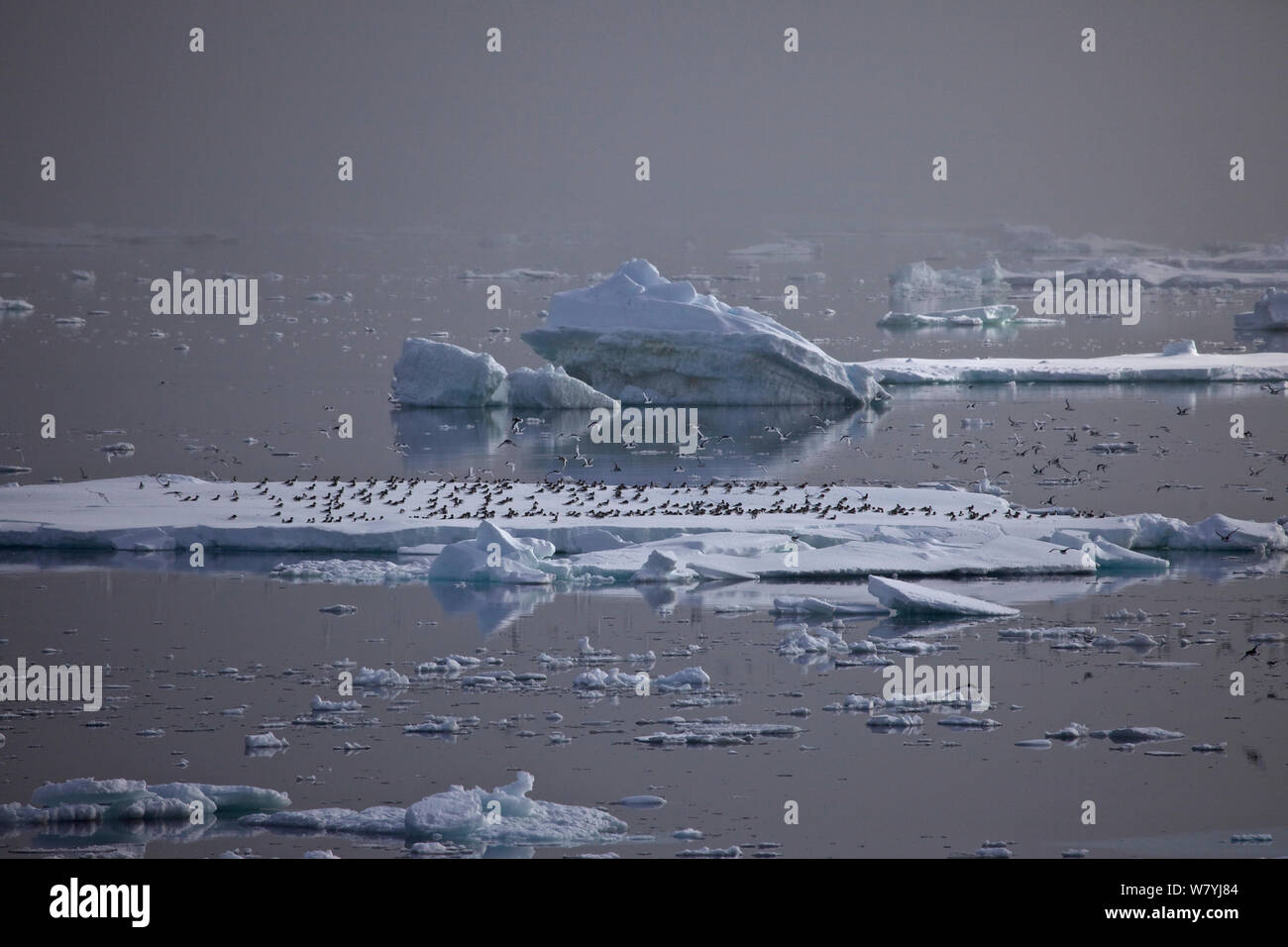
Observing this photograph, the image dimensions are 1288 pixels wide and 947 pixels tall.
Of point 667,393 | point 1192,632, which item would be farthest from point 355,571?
point 667,393

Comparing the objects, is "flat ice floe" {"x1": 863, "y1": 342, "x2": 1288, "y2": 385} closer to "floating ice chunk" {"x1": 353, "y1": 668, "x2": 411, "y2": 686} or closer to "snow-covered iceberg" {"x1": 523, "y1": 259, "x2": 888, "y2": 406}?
"snow-covered iceberg" {"x1": 523, "y1": 259, "x2": 888, "y2": 406}

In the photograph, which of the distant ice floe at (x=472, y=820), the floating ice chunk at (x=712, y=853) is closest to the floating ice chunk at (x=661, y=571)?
the distant ice floe at (x=472, y=820)

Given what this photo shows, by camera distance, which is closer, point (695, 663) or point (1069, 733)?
point (1069, 733)

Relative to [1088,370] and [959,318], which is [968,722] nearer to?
[1088,370]

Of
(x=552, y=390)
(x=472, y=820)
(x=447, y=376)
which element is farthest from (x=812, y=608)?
(x=447, y=376)

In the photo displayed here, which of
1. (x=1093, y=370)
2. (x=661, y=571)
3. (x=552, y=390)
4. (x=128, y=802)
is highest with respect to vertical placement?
(x=1093, y=370)

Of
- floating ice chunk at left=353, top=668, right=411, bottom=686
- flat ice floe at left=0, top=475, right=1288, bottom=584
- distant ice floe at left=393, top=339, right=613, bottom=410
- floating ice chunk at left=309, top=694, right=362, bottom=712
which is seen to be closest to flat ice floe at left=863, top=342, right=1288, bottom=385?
distant ice floe at left=393, top=339, right=613, bottom=410
